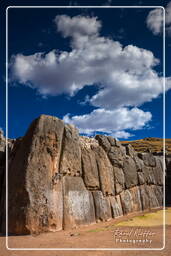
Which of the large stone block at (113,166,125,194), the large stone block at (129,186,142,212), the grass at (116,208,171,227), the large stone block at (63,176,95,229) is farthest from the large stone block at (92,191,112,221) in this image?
the large stone block at (129,186,142,212)

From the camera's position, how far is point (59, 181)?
9.32 meters

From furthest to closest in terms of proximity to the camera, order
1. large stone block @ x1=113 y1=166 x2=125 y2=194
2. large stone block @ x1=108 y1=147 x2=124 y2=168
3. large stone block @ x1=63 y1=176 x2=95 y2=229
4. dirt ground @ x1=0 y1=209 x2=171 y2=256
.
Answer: large stone block @ x1=108 y1=147 x2=124 y2=168, large stone block @ x1=113 y1=166 x2=125 y2=194, large stone block @ x1=63 y1=176 x2=95 y2=229, dirt ground @ x1=0 y1=209 x2=171 y2=256

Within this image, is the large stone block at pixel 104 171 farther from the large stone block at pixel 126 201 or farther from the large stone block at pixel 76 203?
the large stone block at pixel 76 203

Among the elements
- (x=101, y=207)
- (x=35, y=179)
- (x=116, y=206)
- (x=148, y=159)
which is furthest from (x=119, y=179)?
(x=35, y=179)

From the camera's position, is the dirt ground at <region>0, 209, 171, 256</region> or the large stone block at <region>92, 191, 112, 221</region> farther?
the large stone block at <region>92, 191, 112, 221</region>

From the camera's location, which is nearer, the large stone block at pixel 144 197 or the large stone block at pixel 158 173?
the large stone block at pixel 144 197

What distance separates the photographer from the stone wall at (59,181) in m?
8.41

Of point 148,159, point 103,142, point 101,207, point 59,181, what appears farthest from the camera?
point 148,159

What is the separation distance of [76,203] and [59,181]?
1.26 metres

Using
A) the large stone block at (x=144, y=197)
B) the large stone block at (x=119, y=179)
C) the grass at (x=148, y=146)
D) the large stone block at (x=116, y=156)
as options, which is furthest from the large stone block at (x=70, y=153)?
the grass at (x=148, y=146)

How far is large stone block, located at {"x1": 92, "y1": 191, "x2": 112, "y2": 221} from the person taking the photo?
1106 cm

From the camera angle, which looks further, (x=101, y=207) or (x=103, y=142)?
(x=103, y=142)

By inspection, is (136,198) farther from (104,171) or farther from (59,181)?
(59,181)

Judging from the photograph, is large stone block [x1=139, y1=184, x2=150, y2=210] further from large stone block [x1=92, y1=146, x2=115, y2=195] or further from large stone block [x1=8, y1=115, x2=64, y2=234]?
large stone block [x1=8, y1=115, x2=64, y2=234]
